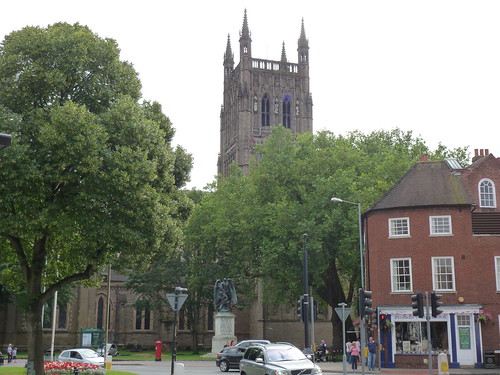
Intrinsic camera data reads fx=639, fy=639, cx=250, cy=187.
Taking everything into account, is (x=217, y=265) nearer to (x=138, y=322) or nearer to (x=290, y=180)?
(x=290, y=180)

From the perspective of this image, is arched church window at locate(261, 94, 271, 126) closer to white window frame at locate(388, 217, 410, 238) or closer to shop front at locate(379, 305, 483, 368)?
white window frame at locate(388, 217, 410, 238)

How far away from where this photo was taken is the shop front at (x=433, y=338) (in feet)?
111

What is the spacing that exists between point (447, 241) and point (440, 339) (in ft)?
17.6

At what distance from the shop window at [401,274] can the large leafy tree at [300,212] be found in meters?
4.70

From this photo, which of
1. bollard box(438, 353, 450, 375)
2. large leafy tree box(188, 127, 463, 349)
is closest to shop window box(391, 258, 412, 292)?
large leafy tree box(188, 127, 463, 349)

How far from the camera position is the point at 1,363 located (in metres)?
40.7

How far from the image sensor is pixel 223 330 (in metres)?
49.6

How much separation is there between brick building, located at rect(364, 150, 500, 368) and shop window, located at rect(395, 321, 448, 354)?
0.05 m

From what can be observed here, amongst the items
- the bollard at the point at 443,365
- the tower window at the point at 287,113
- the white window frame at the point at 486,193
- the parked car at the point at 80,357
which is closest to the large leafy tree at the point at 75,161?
the parked car at the point at 80,357

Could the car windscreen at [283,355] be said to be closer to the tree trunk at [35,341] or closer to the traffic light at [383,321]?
the tree trunk at [35,341]

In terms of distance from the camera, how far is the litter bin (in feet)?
108

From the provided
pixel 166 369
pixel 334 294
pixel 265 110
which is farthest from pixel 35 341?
pixel 265 110

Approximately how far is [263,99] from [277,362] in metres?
87.9

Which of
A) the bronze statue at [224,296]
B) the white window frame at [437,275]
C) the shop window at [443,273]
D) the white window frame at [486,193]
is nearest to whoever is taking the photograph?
the white window frame at [437,275]
